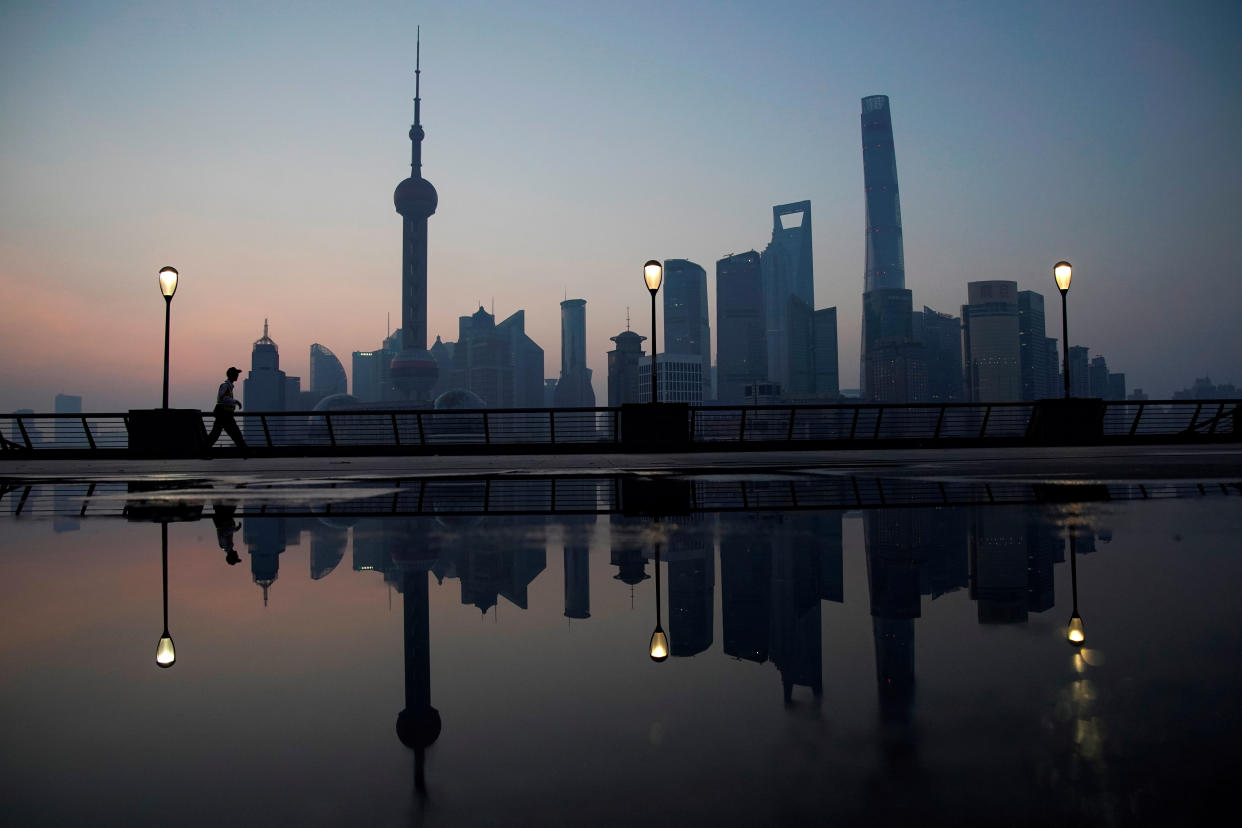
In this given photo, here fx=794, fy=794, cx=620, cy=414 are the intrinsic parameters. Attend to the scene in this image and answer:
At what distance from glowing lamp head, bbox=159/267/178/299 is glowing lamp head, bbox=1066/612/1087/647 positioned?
23.6 metres

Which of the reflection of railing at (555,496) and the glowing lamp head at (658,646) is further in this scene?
the reflection of railing at (555,496)

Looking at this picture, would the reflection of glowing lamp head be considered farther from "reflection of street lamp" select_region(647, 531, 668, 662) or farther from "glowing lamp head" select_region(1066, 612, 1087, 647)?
"glowing lamp head" select_region(1066, 612, 1087, 647)

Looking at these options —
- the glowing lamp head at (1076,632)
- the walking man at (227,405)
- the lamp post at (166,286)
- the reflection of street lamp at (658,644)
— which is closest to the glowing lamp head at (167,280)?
the lamp post at (166,286)

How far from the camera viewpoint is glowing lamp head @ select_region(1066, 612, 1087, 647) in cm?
260

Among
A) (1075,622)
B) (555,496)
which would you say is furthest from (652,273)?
(1075,622)

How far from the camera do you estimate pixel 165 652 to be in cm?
265

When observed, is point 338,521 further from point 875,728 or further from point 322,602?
point 875,728

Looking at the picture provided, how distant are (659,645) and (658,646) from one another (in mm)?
12

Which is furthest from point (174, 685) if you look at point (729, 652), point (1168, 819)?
point (1168, 819)

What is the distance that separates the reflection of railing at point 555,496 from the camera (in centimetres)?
720

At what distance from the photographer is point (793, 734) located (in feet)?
5.92

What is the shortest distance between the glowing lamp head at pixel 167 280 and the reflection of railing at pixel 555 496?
12413 millimetres

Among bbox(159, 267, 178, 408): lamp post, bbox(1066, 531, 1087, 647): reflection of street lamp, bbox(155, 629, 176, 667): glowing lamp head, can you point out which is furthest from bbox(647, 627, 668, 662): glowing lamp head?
bbox(159, 267, 178, 408): lamp post

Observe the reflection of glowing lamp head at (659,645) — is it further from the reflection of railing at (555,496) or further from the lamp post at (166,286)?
the lamp post at (166,286)
